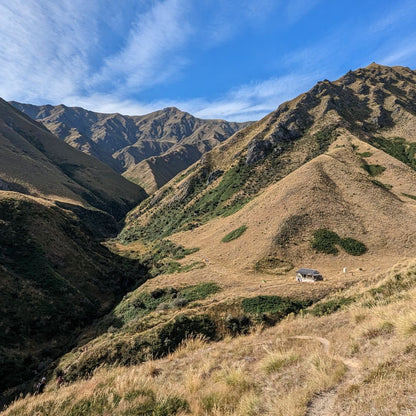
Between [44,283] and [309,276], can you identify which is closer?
[309,276]

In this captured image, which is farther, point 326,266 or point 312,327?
point 326,266

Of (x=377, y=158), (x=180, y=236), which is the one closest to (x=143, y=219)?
(x=180, y=236)

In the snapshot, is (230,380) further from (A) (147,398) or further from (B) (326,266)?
(B) (326,266)

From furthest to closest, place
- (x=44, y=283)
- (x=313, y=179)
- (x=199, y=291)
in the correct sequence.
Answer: (x=313, y=179)
(x=44, y=283)
(x=199, y=291)

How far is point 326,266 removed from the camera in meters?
38.5

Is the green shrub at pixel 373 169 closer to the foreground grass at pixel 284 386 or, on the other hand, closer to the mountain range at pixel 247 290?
the mountain range at pixel 247 290

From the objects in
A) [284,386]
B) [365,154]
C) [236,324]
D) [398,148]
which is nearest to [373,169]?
[365,154]

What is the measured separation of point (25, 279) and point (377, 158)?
315 ft

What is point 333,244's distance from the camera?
140ft

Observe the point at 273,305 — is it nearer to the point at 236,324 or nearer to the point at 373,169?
the point at 236,324

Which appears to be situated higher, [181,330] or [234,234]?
[181,330]

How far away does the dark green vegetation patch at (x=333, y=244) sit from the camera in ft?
135

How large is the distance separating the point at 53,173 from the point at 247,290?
141 meters

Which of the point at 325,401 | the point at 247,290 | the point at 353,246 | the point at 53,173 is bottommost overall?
the point at 353,246
